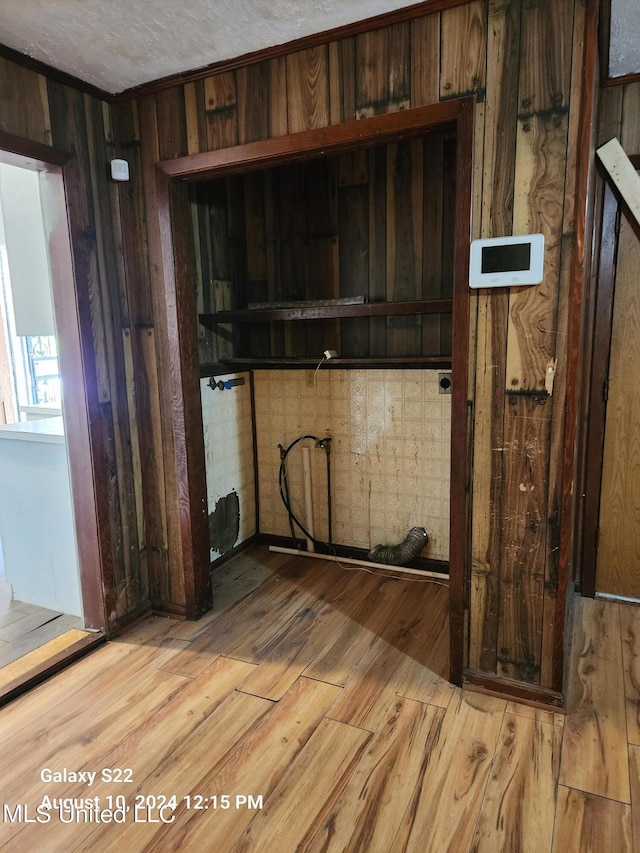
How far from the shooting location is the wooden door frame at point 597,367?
256 cm

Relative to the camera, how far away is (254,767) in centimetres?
178

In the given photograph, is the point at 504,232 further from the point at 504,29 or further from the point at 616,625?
the point at 616,625

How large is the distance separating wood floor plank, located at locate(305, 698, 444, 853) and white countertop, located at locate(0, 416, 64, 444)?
6.12ft

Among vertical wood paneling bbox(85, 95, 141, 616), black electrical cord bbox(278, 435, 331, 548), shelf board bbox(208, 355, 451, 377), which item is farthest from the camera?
black electrical cord bbox(278, 435, 331, 548)

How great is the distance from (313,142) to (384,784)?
7.32 feet

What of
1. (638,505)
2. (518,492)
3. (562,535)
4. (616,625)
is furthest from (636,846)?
(638,505)

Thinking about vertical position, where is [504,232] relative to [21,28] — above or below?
below

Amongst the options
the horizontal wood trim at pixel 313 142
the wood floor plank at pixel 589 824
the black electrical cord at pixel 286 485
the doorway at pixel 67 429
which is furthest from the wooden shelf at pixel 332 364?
the wood floor plank at pixel 589 824

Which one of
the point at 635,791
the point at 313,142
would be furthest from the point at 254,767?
the point at 313,142

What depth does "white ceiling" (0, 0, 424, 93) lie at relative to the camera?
175 centimetres

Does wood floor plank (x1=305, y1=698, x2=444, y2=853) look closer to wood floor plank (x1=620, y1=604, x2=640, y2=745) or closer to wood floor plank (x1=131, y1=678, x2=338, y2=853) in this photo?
wood floor plank (x1=131, y1=678, x2=338, y2=853)

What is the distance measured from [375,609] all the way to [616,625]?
113 cm

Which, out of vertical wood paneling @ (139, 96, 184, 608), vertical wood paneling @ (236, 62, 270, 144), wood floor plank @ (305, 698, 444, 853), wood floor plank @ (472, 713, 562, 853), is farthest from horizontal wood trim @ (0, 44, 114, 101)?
wood floor plank @ (472, 713, 562, 853)

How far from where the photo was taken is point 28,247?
2508 mm
